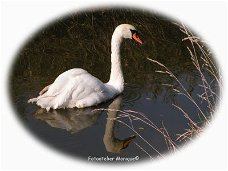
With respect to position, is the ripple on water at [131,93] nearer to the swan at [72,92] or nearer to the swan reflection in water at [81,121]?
the swan reflection in water at [81,121]

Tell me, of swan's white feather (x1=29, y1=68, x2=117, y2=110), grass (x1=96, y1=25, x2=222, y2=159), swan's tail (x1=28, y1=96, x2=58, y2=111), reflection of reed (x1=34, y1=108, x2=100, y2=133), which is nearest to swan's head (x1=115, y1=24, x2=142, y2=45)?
grass (x1=96, y1=25, x2=222, y2=159)

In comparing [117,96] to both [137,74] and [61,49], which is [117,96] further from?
[61,49]

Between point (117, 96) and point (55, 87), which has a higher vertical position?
point (55, 87)

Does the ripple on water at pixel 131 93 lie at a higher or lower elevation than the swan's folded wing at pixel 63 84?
lower

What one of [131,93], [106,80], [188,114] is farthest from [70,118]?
[188,114]

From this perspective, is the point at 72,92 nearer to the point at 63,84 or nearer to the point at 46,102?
the point at 63,84

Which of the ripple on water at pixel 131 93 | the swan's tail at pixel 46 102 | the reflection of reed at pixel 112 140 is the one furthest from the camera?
the ripple on water at pixel 131 93

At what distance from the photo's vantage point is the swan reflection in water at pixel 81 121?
7.29 meters

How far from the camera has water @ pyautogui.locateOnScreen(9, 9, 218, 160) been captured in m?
7.23

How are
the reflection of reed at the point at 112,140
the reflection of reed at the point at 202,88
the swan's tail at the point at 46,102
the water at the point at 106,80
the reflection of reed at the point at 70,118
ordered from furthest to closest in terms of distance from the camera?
the swan's tail at the point at 46,102 < the reflection of reed at the point at 70,118 < the water at the point at 106,80 < the reflection of reed at the point at 112,140 < the reflection of reed at the point at 202,88

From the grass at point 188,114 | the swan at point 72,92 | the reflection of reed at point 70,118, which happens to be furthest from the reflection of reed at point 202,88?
the reflection of reed at point 70,118

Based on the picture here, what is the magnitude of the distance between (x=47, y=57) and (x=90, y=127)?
344 cm

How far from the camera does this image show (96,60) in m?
10.6

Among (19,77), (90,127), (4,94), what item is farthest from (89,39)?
(90,127)
